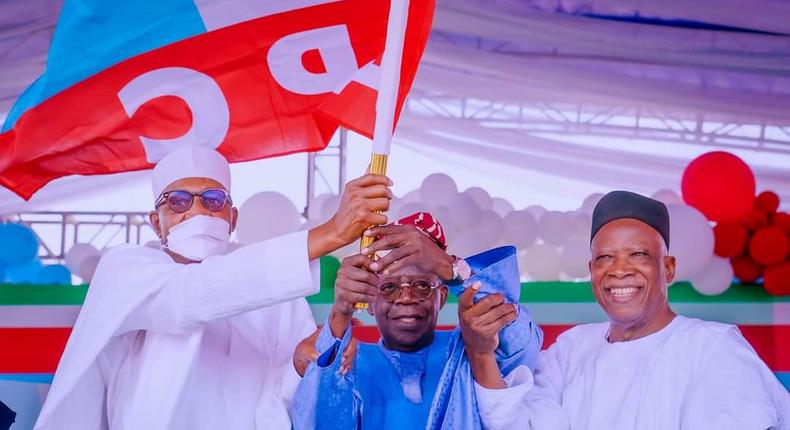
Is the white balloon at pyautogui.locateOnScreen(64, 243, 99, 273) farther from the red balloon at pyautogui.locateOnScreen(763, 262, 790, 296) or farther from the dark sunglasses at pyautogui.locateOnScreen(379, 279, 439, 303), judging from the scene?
the red balloon at pyautogui.locateOnScreen(763, 262, 790, 296)

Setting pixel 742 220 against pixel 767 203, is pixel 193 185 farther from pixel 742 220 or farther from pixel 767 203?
pixel 767 203

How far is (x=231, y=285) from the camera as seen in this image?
2.71 m

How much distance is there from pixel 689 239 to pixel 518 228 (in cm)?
117

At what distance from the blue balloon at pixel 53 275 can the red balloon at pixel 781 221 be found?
445 cm

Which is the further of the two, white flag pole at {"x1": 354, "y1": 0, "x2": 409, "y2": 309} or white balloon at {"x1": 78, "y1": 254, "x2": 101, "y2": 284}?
white balloon at {"x1": 78, "y1": 254, "x2": 101, "y2": 284}

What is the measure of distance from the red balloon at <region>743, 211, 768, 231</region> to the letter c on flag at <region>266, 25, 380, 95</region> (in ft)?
9.71

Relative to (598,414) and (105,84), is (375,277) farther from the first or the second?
(105,84)

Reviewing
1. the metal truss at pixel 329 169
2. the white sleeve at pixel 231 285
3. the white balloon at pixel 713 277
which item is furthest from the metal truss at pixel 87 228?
the white sleeve at pixel 231 285

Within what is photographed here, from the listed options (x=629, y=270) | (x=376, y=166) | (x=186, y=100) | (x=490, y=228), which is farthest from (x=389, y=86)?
(x=490, y=228)

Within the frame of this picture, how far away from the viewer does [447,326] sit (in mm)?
5461

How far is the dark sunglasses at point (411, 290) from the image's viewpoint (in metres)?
2.94

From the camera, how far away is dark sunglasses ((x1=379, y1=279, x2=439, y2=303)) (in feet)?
9.65

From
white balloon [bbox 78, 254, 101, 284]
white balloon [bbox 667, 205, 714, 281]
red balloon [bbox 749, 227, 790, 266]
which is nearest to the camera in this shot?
white balloon [bbox 667, 205, 714, 281]

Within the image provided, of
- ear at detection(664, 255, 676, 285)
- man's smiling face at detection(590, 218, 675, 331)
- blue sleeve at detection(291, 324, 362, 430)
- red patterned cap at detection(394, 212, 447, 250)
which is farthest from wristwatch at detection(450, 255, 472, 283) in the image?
ear at detection(664, 255, 676, 285)
